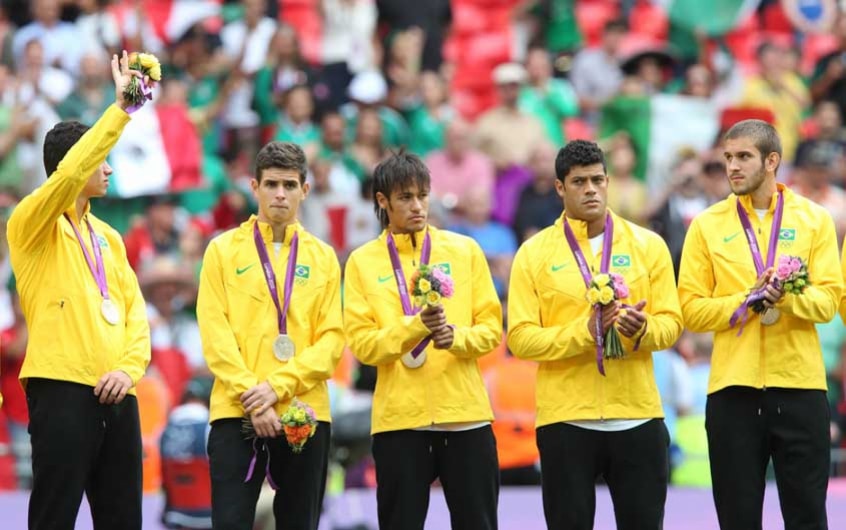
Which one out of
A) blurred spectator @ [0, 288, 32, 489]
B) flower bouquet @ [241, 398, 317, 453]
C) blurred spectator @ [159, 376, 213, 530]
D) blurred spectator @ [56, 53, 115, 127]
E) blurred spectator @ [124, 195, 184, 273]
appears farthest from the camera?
blurred spectator @ [56, 53, 115, 127]

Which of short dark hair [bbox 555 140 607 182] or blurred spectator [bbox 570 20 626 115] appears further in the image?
blurred spectator [bbox 570 20 626 115]

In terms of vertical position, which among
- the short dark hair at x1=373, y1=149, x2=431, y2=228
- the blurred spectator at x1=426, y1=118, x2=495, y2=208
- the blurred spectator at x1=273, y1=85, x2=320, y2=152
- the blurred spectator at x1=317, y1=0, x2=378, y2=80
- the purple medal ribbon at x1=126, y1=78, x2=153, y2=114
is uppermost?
the blurred spectator at x1=317, y1=0, x2=378, y2=80

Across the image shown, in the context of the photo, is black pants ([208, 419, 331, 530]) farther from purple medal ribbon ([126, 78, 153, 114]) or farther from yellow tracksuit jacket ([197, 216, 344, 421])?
purple medal ribbon ([126, 78, 153, 114])

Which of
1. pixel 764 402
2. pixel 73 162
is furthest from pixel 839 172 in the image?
pixel 73 162

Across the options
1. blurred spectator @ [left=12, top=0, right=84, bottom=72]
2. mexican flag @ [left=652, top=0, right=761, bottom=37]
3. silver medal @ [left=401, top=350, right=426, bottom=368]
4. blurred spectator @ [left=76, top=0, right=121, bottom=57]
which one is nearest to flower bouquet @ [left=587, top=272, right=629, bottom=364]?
silver medal @ [left=401, top=350, right=426, bottom=368]

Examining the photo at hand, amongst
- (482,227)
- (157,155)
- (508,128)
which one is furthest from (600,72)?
(157,155)

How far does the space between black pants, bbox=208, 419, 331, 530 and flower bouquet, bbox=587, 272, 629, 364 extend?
152 cm

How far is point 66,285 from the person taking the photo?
8.67 meters

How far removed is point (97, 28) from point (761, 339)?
32.2 ft

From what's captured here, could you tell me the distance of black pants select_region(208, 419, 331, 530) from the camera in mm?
8820

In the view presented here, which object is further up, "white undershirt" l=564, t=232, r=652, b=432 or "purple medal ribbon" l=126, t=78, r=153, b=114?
"purple medal ribbon" l=126, t=78, r=153, b=114

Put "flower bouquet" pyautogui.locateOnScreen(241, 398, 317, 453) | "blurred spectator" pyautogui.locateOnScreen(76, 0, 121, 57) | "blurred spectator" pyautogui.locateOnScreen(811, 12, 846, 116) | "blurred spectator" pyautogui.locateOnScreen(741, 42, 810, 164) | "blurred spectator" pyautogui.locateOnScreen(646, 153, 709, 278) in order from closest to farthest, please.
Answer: "flower bouquet" pyautogui.locateOnScreen(241, 398, 317, 453) < "blurred spectator" pyautogui.locateOnScreen(646, 153, 709, 278) < "blurred spectator" pyautogui.locateOnScreen(76, 0, 121, 57) < "blurred spectator" pyautogui.locateOnScreen(741, 42, 810, 164) < "blurred spectator" pyautogui.locateOnScreen(811, 12, 846, 116)

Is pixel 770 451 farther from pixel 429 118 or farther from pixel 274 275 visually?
pixel 429 118

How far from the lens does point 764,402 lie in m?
8.96
